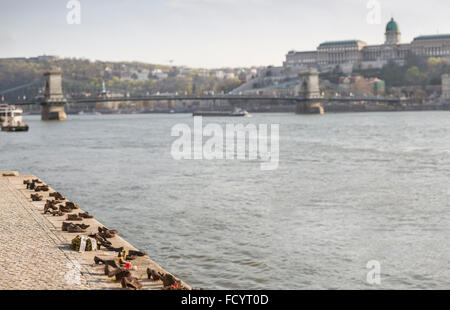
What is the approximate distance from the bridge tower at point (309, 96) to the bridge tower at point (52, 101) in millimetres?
23722

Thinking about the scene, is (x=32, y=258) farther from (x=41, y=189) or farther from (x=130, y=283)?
(x=41, y=189)

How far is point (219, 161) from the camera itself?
68.5 ft

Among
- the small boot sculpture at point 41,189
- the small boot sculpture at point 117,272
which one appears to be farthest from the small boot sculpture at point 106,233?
the small boot sculpture at point 41,189

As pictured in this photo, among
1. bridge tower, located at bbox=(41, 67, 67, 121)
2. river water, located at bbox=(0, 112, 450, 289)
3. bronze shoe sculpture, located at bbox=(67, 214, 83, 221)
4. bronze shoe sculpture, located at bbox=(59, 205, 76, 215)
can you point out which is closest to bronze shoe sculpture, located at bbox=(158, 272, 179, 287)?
river water, located at bbox=(0, 112, 450, 289)

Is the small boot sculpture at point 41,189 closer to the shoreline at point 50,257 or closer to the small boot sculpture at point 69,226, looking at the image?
the shoreline at point 50,257

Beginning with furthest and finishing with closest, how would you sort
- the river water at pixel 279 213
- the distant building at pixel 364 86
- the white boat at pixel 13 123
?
the distant building at pixel 364 86
the white boat at pixel 13 123
the river water at pixel 279 213

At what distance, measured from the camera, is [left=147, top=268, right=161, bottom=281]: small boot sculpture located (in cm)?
604

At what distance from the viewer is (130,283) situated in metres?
5.69

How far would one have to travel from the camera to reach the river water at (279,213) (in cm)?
728

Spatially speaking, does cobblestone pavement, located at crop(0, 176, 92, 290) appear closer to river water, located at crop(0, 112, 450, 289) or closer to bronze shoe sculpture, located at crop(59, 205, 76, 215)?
bronze shoe sculpture, located at crop(59, 205, 76, 215)

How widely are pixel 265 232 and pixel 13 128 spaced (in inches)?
1416

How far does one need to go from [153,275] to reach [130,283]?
0.39m

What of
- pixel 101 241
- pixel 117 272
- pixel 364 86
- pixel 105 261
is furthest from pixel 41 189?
pixel 364 86

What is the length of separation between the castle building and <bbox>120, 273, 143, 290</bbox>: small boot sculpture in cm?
10106
